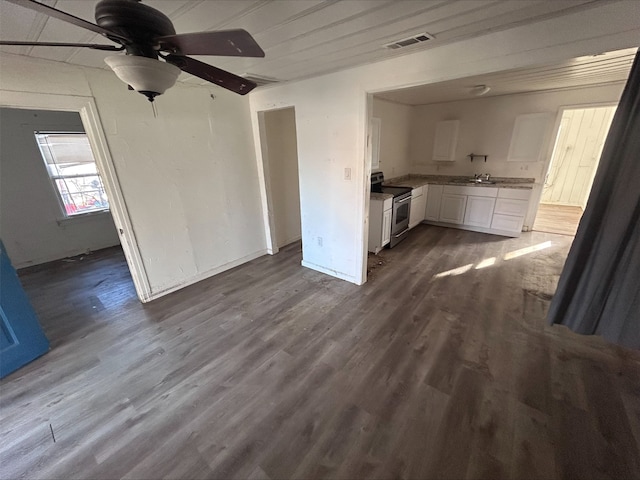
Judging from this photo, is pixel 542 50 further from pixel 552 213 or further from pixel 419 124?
pixel 552 213

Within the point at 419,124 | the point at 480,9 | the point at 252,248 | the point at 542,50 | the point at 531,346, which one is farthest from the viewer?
the point at 419,124

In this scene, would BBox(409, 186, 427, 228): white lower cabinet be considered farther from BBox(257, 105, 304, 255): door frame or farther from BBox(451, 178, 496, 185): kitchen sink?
BBox(257, 105, 304, 255): door frame

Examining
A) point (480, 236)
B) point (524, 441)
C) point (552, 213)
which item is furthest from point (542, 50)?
point (552, 213)

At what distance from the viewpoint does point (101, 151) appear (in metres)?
2.55

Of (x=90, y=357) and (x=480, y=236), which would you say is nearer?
(x=90, y=357)

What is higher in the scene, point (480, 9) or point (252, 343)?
point (480, 9)

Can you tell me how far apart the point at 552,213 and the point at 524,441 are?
6150mm

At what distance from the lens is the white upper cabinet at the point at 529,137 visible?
4418 mm

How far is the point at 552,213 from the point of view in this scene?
593 cm

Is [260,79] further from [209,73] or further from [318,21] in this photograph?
[209,73]

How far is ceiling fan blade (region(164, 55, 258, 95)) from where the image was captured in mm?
1220

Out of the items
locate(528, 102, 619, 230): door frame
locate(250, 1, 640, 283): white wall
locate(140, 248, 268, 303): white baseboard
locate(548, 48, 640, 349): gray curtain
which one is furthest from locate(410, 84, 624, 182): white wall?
locate(140, 248, 268, 303): white baseboard

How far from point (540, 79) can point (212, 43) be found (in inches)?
169

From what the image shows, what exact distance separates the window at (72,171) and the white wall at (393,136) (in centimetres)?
470
